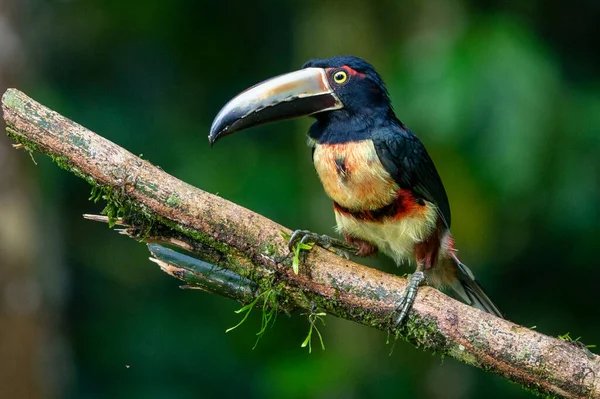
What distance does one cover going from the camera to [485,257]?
177 inches

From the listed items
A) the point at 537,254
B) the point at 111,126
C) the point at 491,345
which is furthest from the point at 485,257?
A: the point at 111,126

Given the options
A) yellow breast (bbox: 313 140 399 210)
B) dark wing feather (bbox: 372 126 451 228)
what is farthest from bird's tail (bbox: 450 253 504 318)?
yellow breast (bbox: 313 140 399 210)

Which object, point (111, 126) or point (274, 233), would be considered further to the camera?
point (111, 126)

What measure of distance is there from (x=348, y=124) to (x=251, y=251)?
717mm

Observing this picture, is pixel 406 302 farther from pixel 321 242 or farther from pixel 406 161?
pixel 406 161

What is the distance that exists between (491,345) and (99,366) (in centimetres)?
392

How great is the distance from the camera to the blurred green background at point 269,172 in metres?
4.15

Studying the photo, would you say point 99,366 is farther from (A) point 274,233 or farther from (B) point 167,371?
(A) point 274,233

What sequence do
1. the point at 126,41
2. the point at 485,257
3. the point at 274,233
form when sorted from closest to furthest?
the point at 274,233 → the point at 485,257 → the point at 126,41

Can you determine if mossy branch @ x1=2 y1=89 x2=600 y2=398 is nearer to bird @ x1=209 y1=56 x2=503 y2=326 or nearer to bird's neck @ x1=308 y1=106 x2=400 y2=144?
bird @ x1=209 y1=56 x2=503 y2=326

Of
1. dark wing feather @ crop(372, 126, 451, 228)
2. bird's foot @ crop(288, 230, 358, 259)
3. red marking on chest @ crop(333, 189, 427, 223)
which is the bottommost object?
bird's foot @ crop(288, 230, 358, 259)

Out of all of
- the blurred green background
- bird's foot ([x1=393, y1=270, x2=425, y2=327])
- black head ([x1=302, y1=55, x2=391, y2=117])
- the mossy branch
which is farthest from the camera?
the blurred green background

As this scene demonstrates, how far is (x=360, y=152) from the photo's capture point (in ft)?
9.52

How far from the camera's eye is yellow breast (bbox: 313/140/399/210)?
9.45 feet
